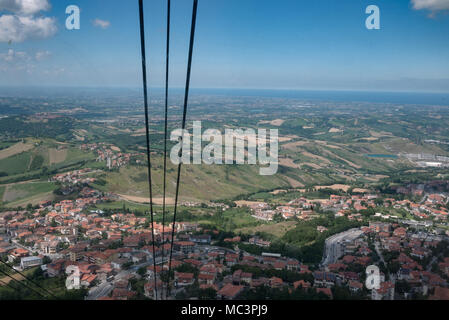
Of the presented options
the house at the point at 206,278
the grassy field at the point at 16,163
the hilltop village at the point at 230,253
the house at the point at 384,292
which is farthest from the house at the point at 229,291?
the grassy field at the point at 16,163

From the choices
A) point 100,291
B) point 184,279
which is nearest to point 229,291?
point 184,279

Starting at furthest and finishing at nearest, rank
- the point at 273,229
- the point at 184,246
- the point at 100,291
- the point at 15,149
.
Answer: the point at 15,149 → the point at 273,229 → the point at 184,246 → the point at 100,291

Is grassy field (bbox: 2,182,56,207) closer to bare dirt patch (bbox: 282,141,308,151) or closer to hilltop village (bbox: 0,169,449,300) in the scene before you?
hilltop village (bbox: 0,169,449,300)

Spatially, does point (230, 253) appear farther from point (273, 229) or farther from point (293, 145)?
point (293, 145)

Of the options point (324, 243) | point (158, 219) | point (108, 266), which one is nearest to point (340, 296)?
point (324, 243)

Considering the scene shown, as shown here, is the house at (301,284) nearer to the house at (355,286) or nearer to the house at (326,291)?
the house at (326,291)

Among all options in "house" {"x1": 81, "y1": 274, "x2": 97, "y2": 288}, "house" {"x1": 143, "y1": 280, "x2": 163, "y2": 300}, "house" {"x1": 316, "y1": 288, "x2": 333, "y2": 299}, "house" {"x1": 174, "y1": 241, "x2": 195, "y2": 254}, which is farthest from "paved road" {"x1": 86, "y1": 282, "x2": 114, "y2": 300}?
"house" {"x1": 316, "y1": 288, "x2": 333, "y2": 299}

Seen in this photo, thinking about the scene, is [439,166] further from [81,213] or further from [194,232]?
[81,213]

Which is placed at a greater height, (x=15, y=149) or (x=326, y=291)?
(x=15, y=149)
